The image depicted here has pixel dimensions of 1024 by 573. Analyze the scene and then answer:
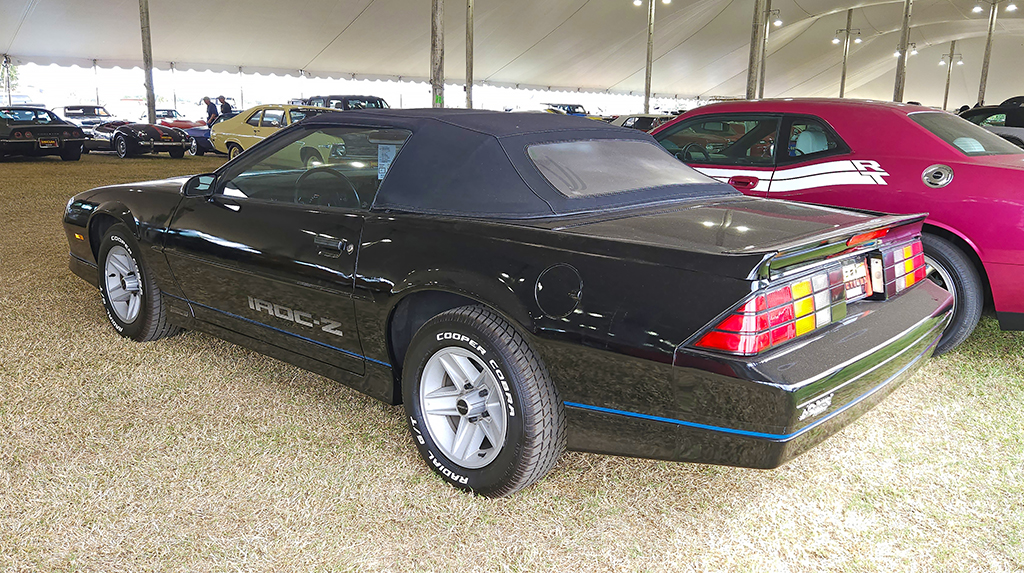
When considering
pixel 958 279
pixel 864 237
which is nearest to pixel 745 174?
pixel 958 279

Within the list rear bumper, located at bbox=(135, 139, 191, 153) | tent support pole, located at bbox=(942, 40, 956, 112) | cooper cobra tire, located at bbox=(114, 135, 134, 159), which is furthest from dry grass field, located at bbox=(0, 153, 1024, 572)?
tent support pole, located at bbox=(942, 40, 956, 112)

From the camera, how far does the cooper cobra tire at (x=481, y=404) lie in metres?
2.25

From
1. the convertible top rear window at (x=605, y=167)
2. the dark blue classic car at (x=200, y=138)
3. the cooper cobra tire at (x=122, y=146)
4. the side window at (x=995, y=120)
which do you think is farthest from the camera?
the dark blue classic car at (x=200, y=138)

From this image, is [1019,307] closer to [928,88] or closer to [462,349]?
[462,349]

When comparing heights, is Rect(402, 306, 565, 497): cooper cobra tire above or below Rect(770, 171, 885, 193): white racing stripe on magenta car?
below

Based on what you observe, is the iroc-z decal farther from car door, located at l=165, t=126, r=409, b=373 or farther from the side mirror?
the side mirror

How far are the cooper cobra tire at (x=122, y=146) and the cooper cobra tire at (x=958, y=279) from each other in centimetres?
1892

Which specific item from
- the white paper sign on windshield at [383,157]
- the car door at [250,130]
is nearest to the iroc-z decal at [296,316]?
the white paper sign on windshield at [383,157]

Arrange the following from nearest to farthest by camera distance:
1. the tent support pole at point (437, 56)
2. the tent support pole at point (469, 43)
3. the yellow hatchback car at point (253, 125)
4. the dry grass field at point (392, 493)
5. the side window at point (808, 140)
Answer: the dry grass field at point (392, 493), the side window at point (808, 140), the yellow hatchback car at point (253, 125), the tent support pole at point (437, 56), the tent support pole at point (469, 43)

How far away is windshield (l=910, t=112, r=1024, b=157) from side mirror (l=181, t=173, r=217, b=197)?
392 centimetres

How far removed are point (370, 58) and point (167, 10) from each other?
932cm

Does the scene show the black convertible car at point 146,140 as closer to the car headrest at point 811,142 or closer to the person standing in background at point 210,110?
the person standing in background at point 210,110

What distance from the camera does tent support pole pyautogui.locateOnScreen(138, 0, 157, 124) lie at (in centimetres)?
2195

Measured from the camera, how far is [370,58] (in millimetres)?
30922
